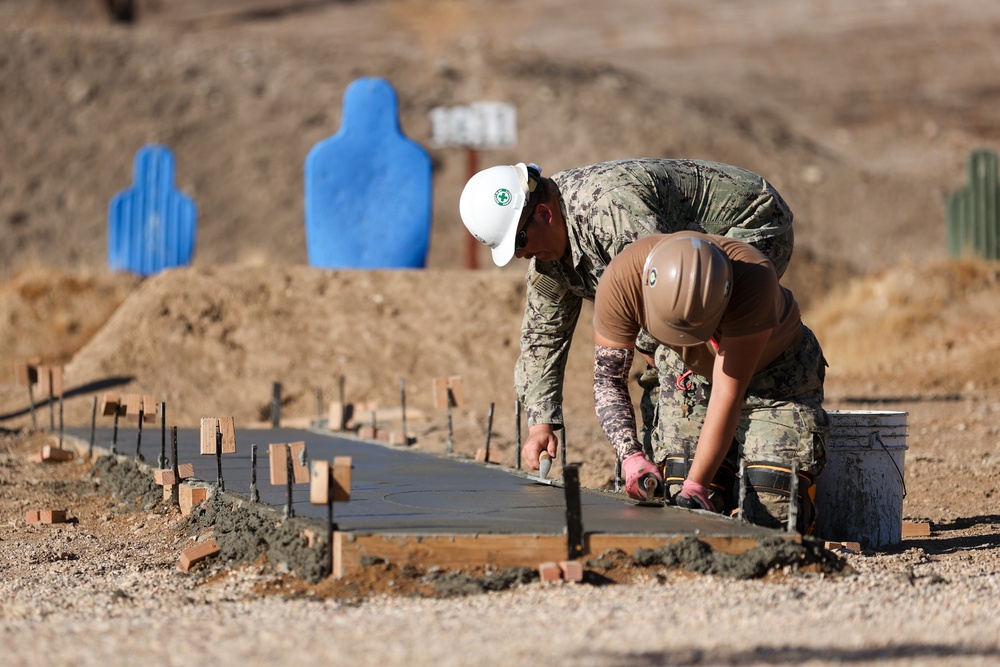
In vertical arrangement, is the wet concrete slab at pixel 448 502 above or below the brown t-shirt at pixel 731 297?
below

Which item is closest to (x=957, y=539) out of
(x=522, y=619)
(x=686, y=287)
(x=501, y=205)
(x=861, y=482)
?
(x=861, y=482)

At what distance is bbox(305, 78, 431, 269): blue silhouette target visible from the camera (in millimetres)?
15031

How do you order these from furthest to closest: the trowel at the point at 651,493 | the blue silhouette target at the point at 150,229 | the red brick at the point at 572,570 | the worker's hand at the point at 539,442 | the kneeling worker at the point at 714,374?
the blue silhouette target at the point at 150,229 < the worker's hand at the point at 539,442 < the trowel at the point at 651,493 < the kneeling worker at the point at 714,374 < the red brick at the point at 572,570

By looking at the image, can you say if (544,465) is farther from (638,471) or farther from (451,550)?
(451,550)

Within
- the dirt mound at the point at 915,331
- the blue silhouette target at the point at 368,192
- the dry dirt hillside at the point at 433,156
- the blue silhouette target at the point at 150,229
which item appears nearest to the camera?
the dry dirt hillside at the point at 433,156

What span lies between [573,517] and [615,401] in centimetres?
90

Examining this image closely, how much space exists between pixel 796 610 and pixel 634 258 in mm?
1435

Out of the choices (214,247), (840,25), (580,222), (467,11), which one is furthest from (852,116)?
(580,222)

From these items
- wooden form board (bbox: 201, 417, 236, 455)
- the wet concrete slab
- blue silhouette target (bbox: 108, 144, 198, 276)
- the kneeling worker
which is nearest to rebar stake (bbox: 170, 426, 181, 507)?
the wet concrete slab

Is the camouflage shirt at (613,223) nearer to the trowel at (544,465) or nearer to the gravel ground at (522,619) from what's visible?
the trowel at (544,465)

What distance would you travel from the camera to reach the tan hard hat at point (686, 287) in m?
4.61

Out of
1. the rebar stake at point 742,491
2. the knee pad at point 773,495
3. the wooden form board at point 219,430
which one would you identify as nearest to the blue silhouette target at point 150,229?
the wooden form board at point 219,430

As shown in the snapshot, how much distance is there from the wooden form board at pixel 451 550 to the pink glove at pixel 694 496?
30.4 inches

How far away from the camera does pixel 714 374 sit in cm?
502
